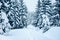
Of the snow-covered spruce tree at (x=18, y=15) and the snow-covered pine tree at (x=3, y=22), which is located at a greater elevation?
the snow-covered pine tree at (x=3, y=22)

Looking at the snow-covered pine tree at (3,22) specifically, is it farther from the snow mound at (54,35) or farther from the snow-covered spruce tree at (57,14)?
the snow-covered spruce tree at (57,14)

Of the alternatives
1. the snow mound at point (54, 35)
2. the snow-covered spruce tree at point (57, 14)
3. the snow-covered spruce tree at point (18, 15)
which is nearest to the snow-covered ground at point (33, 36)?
the snow mound at point (54, 35)

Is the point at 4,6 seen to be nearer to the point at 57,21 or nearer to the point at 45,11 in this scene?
the point at 57,21

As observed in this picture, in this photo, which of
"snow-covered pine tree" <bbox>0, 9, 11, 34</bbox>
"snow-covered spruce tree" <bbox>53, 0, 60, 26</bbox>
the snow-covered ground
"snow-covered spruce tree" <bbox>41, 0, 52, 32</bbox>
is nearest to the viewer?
the snow-covered ground

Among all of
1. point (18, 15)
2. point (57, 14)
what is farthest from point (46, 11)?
point (18, 15)

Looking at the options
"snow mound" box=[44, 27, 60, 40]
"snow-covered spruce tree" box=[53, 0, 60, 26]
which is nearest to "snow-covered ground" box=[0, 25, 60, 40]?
"snow mound" box=[44, 27, 60, 40]

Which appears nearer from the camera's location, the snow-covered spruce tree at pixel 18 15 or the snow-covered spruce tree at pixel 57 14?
the snow-covered spruce tree at pixel 57 14

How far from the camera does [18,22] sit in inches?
1535

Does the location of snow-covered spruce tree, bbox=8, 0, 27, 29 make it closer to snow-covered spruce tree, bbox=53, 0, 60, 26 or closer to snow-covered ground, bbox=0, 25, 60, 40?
snow-covered spruce tree, bbox=53, 0, 60, 26

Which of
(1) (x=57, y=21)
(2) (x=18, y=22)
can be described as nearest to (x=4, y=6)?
(1) (x=57, y=21)

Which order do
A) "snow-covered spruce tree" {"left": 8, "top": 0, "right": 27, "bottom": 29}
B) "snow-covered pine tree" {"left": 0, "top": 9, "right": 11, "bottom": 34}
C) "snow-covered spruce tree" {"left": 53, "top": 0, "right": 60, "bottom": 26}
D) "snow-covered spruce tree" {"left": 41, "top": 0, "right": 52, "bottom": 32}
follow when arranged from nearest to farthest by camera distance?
1. "snow-covered pine tree" {"left": 0, "top": 9, "right": 11, "bottom": 34}
2. "snow-covered spruce tree" {"left": 53, "top": 0, "right": 60, "bottom": 26}
3. "snow-covered spruce tree" {"left": 41, "top": 0, "right": 52, "bottom": 32}
4. "snow-covered spruce tree" {"left": 8, "top": 0, "right": 27, "bottom": 29}

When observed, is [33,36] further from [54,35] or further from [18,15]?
[18,15]

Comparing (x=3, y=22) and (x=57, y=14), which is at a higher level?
(x=3, y=22)

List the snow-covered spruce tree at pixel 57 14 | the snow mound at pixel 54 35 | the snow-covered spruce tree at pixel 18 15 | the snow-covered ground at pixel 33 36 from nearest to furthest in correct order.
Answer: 1. the snow-covered ground at pixel 33 36
2. the snow mound at pixel 54 35
3. the snow-covered spruce tree at pixel 57 14
4. the snow-covered spruce tree at pixel 18 15
